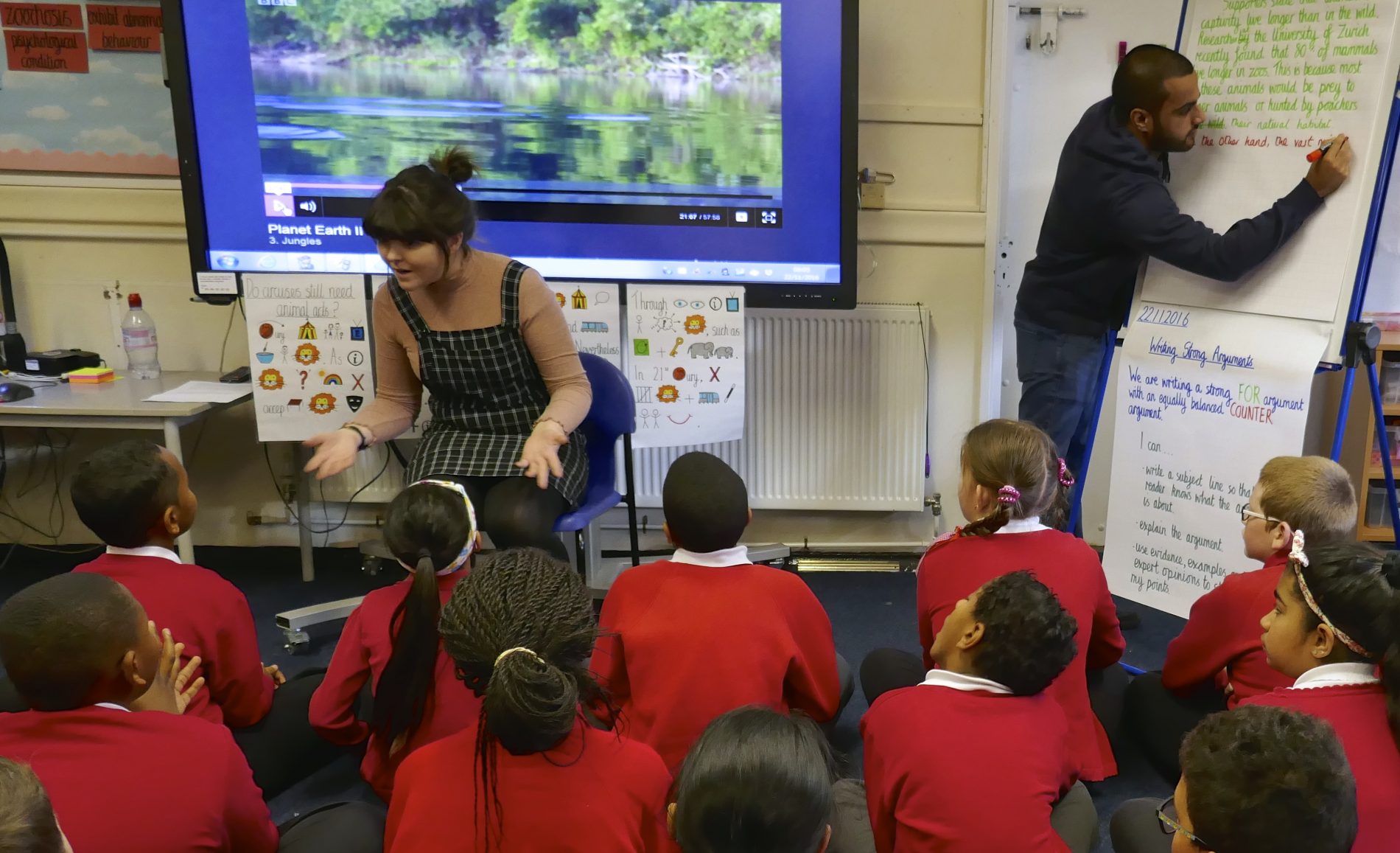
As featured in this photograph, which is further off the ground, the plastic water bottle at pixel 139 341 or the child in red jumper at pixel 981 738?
the plastic water bottle at pixel 139 341

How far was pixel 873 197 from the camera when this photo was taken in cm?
314

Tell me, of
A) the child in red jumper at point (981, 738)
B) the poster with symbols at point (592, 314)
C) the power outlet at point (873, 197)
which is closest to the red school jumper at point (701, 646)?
the child in red jumper at point (981, 738)

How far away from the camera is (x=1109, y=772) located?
79.4 inches

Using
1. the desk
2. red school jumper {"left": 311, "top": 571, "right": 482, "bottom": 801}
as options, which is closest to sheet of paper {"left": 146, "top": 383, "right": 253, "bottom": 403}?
the desk

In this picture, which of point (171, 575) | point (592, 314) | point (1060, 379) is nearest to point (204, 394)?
point (592, 314)

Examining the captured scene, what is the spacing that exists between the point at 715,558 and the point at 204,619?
87cm

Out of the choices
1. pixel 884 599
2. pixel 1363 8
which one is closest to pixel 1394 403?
pixel 1363 8

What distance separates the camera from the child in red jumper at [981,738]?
1.30 metres

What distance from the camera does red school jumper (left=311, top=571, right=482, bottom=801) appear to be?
5.39ft

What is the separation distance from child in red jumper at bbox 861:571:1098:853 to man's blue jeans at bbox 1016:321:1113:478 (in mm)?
1371

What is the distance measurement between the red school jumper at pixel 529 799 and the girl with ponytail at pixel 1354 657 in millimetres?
760

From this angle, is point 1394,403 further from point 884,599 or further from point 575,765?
point 575,765

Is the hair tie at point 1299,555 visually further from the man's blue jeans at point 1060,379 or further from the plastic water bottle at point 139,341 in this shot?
the plastic water bottle at point 139,341

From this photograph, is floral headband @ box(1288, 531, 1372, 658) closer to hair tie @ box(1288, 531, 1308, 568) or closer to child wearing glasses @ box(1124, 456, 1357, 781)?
hair tie @ box(1288, 531, 1308, 568)
